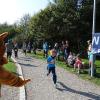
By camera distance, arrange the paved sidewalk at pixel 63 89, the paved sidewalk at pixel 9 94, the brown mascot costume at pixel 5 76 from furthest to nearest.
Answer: the paved sidewalk at pixel 63 89, the paved sidewalk at pixel 9 94, the brown mascot costume at pixel 5 76

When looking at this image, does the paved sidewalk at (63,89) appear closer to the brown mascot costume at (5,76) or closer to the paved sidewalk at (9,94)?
the paved sidewalk at (9,94)

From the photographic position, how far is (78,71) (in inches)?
786

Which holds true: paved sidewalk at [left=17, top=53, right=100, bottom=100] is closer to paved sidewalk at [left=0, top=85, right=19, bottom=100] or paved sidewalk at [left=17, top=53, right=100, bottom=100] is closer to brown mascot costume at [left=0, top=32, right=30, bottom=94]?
paved sidewalk at [left=0, top=85, right=19, bottom=100]

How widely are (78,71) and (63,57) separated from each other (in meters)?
8.30

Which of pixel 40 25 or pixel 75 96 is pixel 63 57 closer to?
pixel 40 25

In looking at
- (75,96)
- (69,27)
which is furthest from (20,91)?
(69,27)

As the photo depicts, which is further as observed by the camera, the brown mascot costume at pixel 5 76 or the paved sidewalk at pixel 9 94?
the paved sidewalk at pixel 9 94

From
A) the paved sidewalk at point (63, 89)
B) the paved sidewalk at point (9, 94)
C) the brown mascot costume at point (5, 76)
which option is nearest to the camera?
the brown mascot costume at point (5, 76)

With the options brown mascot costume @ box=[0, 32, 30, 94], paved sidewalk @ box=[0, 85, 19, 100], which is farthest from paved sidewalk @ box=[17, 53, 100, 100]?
brown mascot costume @ box=[0, 32, 30, 94]

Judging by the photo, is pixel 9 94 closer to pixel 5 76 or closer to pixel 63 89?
pixel 63 89

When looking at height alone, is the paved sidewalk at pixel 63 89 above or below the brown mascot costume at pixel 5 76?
below

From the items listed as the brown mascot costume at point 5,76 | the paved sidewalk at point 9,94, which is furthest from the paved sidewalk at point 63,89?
the brown mascot costume at point 5,76

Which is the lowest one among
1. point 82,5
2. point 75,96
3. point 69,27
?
point 75,96

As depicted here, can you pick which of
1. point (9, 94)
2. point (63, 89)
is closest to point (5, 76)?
point (9, 94)
